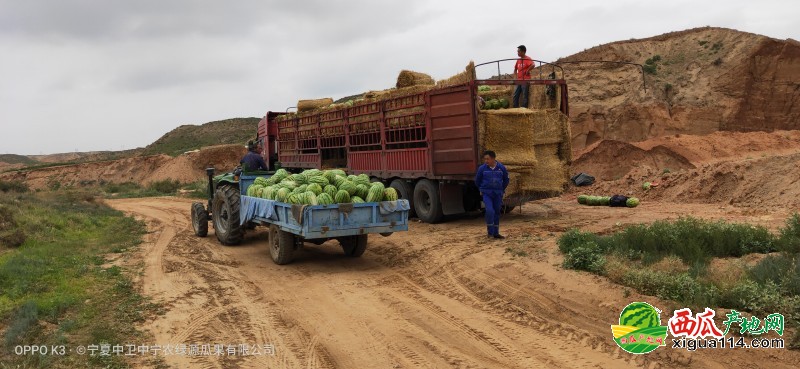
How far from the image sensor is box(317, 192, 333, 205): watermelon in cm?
878

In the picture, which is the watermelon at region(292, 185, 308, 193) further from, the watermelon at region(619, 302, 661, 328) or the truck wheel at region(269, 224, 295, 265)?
the watermelon at region(619, 302, 661, 328)

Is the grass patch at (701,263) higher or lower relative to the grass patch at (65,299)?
higher

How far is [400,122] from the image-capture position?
1433 centimetres

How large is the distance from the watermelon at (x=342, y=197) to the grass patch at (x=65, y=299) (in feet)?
10.1

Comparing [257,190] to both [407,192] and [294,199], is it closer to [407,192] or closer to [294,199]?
[294,199]

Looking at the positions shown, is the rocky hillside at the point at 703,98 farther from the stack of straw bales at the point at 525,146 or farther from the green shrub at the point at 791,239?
the green shrub at the point at 791,239

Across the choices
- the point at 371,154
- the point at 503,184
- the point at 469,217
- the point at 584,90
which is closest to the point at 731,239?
the point at 503,184

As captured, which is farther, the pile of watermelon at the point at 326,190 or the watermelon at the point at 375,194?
the watermelon at the point at 375,194

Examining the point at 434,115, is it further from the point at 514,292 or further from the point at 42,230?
the point at 42,230

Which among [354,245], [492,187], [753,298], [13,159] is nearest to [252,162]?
[354,245]

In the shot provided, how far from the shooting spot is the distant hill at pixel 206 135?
71812 millimetres

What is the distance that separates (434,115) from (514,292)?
255 inches

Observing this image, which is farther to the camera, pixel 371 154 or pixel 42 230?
pixel 371 154

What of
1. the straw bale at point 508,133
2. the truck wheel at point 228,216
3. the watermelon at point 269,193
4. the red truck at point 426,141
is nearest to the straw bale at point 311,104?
the red truck at point 426,141
